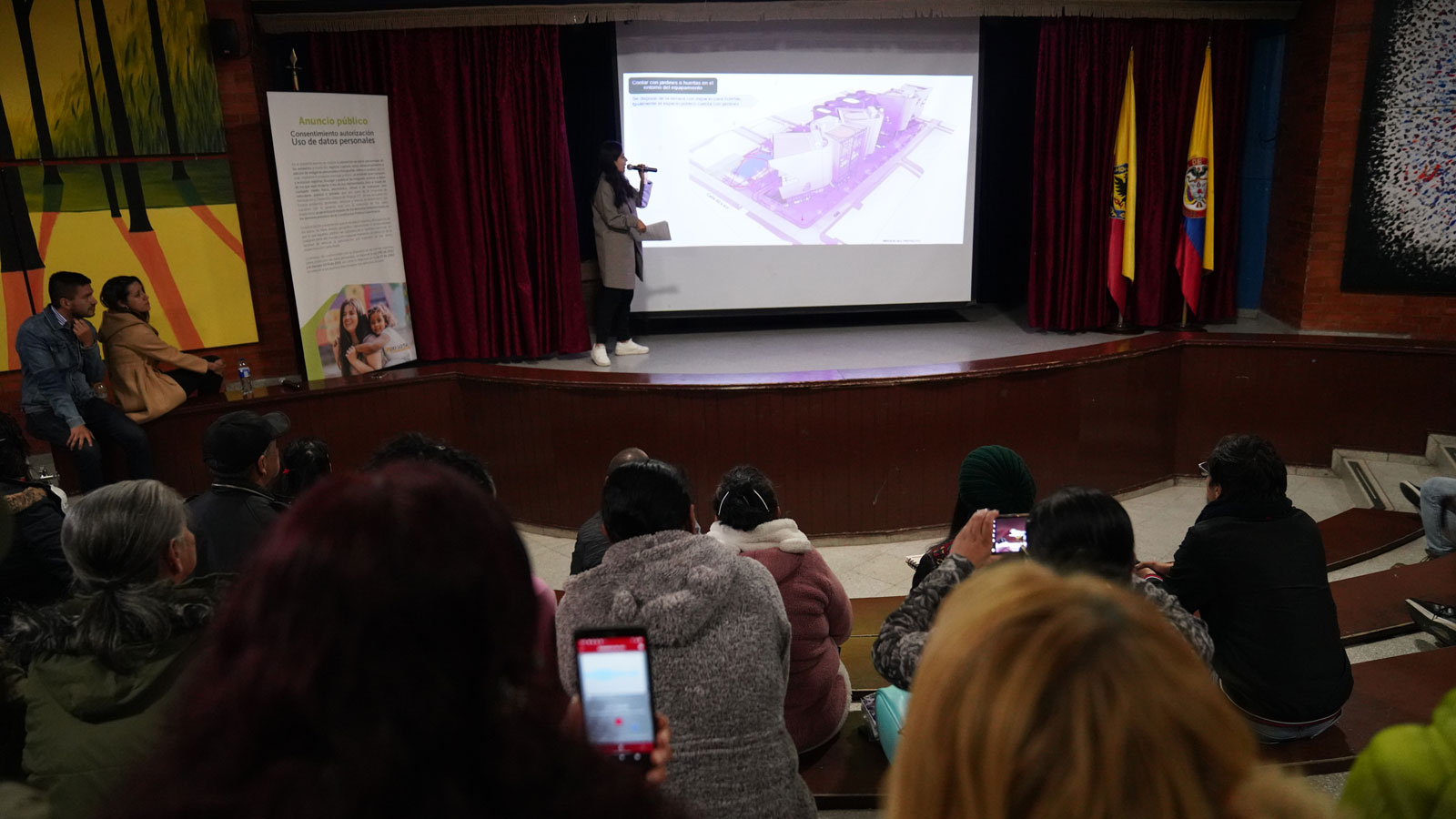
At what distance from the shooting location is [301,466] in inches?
108

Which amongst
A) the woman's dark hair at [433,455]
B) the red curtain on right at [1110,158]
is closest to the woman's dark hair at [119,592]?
the woman's dark hair at [433,455]

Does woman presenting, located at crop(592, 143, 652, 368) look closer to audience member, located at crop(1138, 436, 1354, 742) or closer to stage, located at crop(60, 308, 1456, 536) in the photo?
stage, located at crop(60, 308, 1456, 536)

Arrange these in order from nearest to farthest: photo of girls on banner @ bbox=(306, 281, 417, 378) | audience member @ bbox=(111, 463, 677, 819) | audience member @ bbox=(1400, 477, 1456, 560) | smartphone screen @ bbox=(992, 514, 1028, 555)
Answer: audience member @ bbox=(111, 463, 677, 819)
smartphone screen @ bbox=(992, 514, 1028, 555)
audience member @ bbox=(1400, 477, 1456, 560)
photo of girls on banner @ bbox=(306, 281, 417, 378)

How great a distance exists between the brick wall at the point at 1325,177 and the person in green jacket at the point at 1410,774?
5.30 m

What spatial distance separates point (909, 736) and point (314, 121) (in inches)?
190

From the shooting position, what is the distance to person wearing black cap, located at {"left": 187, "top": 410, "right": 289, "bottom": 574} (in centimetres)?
241

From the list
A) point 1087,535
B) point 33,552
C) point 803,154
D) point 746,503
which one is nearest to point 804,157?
point 803,154

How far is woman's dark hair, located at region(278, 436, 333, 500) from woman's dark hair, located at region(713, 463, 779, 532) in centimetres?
120

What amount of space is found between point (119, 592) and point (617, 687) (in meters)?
0.75

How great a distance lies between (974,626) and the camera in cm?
75

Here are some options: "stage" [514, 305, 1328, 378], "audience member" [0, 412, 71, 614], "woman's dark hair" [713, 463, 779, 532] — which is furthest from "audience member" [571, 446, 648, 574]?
"stage" [514, 305, 1328, 378]

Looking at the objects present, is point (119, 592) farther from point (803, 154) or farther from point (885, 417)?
point (803, 154)

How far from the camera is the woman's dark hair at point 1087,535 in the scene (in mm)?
1672

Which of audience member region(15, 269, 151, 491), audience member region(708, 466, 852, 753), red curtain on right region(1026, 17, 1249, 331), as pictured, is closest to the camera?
audience member region(708, 466, 852, 753)
